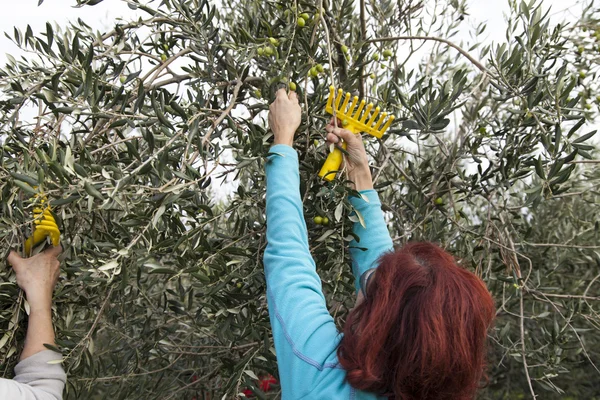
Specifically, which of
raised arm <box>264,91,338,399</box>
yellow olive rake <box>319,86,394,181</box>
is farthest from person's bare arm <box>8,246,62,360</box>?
yellow olive rake <box>319,86,394,181</box>

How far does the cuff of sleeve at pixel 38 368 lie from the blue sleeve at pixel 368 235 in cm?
110

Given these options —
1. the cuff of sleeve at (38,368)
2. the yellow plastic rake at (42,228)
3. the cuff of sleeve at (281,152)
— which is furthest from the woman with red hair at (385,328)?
the cuff of sleeve at (38,368)

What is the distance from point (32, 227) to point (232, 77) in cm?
93

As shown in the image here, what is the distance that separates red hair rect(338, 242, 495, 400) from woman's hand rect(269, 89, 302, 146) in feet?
2.04

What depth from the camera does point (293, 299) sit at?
5.30ft

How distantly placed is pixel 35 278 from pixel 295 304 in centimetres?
98

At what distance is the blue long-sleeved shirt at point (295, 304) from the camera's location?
1521 millimetres

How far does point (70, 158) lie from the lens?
1787 mm

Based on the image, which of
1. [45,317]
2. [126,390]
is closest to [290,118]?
[45,317]

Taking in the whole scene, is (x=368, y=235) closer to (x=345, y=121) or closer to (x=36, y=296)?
(x=345, y=121)

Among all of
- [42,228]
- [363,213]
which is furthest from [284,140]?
[42,228]

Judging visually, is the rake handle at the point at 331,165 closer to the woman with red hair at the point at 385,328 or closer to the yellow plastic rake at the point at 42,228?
the woman with red hair at the point at 385,328

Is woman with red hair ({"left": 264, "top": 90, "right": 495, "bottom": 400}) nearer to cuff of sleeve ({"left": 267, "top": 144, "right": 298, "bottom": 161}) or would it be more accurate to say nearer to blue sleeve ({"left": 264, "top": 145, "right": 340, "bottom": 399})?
blue sleeve ({"left": 264, "top": 145, "right": 340, "bottom": 399})

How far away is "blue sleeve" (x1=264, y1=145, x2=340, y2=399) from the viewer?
1541mm
